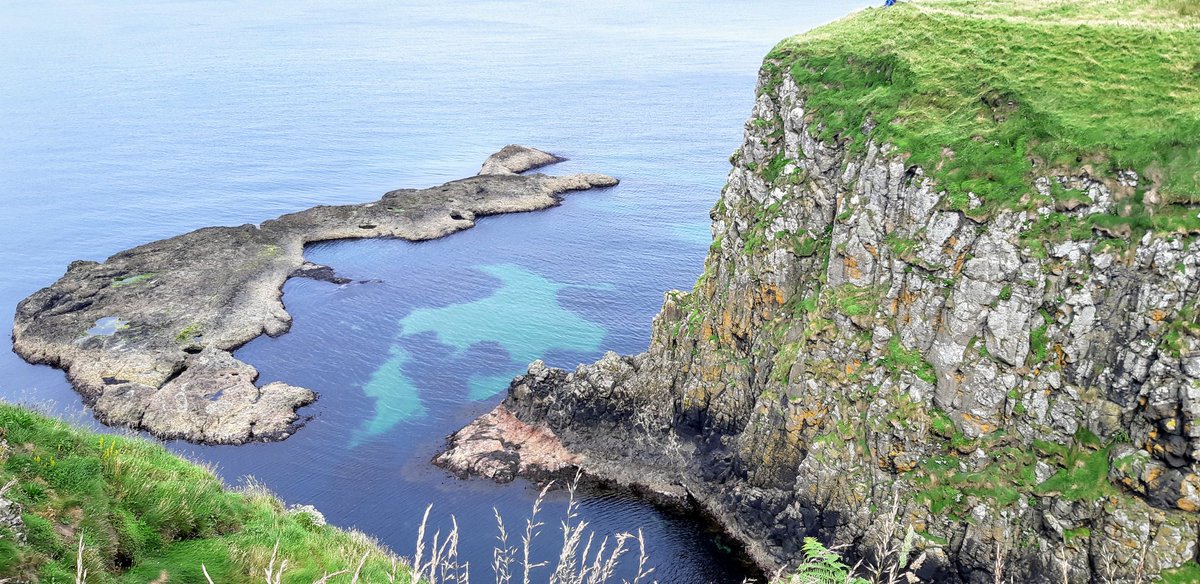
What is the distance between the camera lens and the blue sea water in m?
51.0

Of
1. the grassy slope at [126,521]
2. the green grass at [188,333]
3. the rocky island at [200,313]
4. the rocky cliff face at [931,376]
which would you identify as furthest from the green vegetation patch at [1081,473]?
the green grass at [188,333]

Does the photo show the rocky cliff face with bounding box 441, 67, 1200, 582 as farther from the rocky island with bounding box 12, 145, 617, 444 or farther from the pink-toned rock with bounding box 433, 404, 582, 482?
the rocky island with bounding box 12, 145, 617, 444

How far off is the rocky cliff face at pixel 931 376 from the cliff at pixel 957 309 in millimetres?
111

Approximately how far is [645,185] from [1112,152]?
79.6 meters

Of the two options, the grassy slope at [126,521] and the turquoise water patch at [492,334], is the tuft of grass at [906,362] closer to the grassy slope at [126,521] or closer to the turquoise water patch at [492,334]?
the grassy slope at [126,521]

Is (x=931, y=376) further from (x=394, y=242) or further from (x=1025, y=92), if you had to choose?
(x=394, y=242)

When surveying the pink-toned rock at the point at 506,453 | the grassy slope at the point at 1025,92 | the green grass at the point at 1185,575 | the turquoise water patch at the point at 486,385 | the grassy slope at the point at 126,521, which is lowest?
the pink-toned rock at the point at 506,453

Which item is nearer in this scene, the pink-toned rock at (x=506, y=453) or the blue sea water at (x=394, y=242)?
the pink-toned rock at (x=506, y=453)

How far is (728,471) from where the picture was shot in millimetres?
47688

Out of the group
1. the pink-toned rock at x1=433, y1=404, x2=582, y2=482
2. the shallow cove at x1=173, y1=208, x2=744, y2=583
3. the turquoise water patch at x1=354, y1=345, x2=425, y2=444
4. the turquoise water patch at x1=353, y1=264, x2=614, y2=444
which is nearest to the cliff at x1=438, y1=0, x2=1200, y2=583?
the pink-toned rock at x1=433, y1=404, x2=582, y2=482

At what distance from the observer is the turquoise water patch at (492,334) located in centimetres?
6012

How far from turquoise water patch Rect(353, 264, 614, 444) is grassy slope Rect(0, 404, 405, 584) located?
33.1m

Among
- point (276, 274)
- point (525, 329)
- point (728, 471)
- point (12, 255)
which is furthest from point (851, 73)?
point (12, 255)

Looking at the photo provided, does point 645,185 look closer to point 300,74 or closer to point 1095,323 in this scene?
point 1095,323
